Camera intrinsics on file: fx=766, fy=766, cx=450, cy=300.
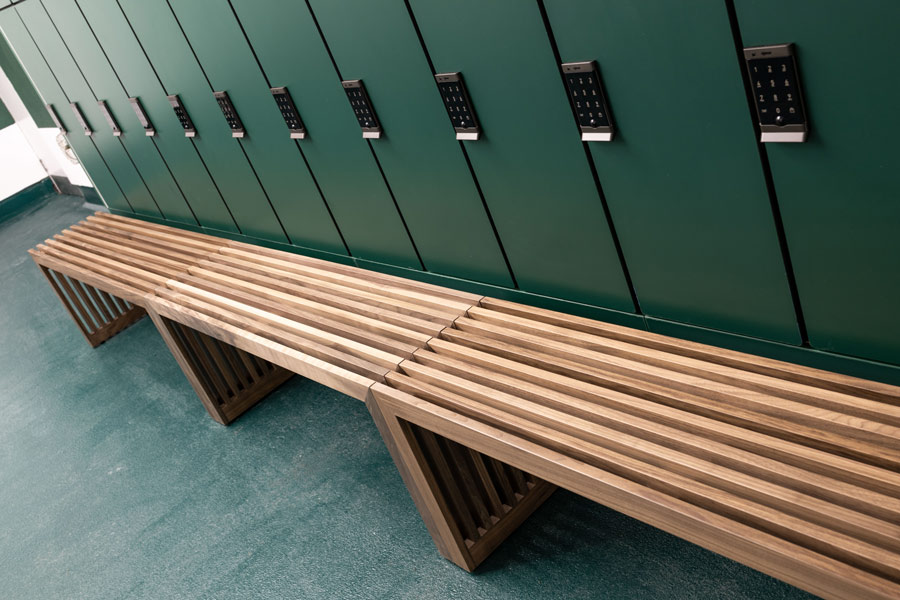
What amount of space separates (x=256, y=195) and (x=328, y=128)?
38.3 inches

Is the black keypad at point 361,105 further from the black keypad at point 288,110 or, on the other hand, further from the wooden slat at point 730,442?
the wooden slat at point 730,442

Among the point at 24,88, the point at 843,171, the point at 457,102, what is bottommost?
the point at 843,171

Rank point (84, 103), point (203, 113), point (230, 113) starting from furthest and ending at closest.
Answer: point (84, 103) → point (203, 113) → point (230, 113)

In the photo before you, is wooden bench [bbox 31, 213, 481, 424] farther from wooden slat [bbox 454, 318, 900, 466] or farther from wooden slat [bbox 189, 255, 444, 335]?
wooden slat [bbox 454, 318, 900, 466]

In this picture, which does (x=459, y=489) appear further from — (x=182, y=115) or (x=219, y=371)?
(x=182, y=115)

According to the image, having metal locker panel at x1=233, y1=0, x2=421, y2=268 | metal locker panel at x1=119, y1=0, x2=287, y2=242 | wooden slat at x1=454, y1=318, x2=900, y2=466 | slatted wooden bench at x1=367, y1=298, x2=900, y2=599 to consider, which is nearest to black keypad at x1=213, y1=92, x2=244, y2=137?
metal locker panel at x1=119, y1=0, x2=287, y2=242

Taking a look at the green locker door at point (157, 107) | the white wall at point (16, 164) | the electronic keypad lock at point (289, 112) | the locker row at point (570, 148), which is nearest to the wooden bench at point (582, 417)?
the locker row at point (570, 148)

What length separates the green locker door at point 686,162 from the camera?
5.40 feet

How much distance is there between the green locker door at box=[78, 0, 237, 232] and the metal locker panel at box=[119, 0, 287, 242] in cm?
10

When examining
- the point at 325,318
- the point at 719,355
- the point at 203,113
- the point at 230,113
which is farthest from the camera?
the point at 203,113

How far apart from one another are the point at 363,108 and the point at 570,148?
89cm

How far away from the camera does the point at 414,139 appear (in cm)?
256

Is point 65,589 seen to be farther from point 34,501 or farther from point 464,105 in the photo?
point 464,105

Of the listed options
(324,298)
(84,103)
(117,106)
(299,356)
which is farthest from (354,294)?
(84,103)
